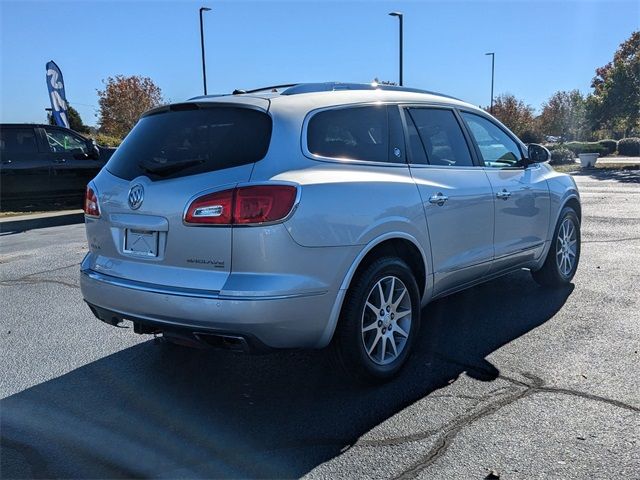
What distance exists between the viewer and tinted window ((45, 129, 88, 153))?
13922 mm

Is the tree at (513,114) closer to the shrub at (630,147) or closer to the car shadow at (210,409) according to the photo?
the shrub at (630,147)

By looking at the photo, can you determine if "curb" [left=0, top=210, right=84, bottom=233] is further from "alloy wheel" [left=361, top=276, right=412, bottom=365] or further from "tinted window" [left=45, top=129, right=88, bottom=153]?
"alloy wheel" [left=361, top=276, right=412, bottom=365]

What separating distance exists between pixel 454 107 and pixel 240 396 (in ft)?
9.21

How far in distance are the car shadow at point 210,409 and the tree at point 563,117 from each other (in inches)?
2536

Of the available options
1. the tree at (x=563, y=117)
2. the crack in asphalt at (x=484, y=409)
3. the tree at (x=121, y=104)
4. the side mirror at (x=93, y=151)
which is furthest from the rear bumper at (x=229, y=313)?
the tree at (x=563, y=117)

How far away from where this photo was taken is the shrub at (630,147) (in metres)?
40.8

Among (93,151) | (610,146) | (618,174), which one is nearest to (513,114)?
(610,146)

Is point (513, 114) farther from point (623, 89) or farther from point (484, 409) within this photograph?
point (484, 409)

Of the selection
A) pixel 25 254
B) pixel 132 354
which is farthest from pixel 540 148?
pixel 25 254

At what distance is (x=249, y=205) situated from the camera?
3.20 meters

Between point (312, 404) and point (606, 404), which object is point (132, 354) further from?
point (606, 404)

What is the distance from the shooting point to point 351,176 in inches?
142

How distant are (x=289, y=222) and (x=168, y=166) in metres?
0.85

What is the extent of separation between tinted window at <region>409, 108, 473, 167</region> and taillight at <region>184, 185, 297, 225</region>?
1530 millimetres
